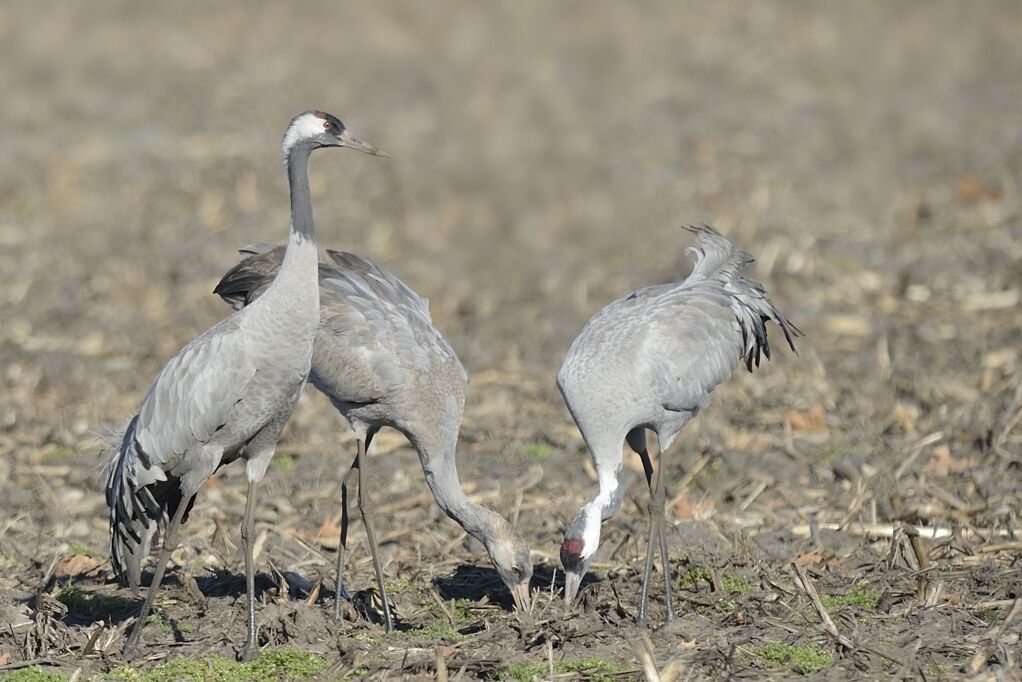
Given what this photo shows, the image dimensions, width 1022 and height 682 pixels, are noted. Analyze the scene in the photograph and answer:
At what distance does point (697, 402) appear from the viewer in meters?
6.63

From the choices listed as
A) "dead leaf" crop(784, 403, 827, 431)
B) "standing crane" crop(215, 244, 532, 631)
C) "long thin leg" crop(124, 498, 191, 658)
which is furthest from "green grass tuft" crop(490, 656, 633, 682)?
"dead leaf" crop(784, 403, 827, 431)

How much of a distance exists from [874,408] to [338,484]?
2.96 m

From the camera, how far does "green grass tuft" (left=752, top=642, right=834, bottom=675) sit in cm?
529

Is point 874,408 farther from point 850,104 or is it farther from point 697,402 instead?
point 850,104

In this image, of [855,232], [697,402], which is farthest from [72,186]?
[697,402]

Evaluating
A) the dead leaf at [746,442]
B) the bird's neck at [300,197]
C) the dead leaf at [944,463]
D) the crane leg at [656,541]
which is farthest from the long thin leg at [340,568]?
the dead leaf at [944,463]

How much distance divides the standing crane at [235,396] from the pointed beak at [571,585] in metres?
1.19

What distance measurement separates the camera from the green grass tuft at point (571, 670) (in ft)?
17.3

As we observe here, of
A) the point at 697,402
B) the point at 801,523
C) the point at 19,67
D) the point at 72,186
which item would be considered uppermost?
the point at 19,67

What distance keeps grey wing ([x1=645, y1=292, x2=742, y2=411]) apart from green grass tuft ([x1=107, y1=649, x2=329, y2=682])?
6.04ft

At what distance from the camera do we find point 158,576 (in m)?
5.82

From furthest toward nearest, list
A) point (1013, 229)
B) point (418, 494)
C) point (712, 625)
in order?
1. point (1013, 229)
2. point (418, 494)
3. point (712, 625)

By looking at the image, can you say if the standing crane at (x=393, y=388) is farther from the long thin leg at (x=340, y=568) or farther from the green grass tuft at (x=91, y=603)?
the green grass tuft at (x=91, y=603)

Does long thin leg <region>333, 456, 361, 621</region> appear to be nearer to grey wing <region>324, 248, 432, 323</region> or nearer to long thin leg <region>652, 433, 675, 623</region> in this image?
grey wing <region>324, 248, 432, 323</region>
